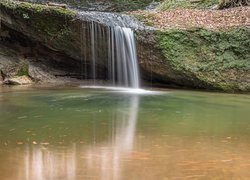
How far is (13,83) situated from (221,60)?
6826mm

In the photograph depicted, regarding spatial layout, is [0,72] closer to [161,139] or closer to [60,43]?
[60,43]

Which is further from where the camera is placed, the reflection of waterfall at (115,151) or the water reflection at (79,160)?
the reflection of waterfall at (115,151)

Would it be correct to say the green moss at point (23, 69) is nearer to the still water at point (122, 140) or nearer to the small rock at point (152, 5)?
the still water at point (122, 140)

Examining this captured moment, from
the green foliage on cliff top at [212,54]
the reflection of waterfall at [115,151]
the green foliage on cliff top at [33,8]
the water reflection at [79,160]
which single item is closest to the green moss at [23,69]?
the green foliage on cliff top at [33,8]

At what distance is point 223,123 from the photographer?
629 centimetres

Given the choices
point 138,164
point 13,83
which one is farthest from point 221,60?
point 138,164

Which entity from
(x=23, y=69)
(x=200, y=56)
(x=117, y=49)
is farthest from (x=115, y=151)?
(x=23, y=69)

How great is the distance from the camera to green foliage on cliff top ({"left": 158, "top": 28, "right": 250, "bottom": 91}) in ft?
38.0

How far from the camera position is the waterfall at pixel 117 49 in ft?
41.2

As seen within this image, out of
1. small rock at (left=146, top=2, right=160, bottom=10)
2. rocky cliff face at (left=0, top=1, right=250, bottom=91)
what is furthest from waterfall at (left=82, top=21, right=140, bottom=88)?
small rock at (left=146, top=2, right=160, bottom=10)

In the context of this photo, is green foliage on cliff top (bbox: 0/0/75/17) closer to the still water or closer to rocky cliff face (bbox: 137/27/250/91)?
rocky cliff face (bbox: 137/27/250/91)

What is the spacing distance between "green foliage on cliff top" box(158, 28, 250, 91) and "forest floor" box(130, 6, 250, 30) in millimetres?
387

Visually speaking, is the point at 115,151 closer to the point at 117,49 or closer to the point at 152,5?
the point at 117,49

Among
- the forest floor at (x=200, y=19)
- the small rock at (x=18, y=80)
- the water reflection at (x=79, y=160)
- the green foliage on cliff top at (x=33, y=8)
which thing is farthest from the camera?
the small rock at (x=18, y=80)
